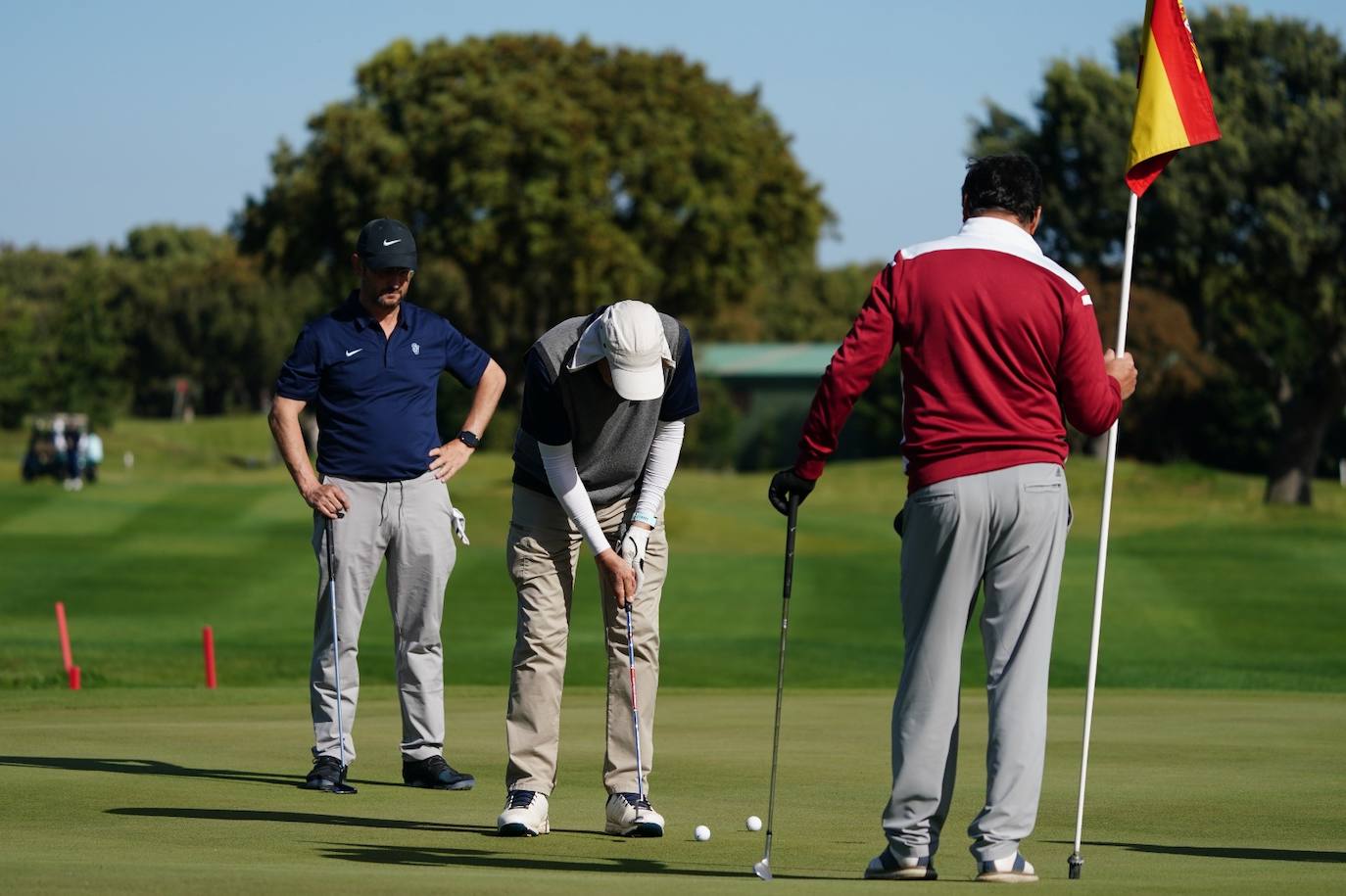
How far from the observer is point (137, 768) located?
8859 mm

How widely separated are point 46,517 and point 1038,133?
79.4 ft

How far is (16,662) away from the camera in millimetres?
17406

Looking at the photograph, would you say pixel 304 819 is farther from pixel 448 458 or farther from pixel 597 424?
pixel 448 458

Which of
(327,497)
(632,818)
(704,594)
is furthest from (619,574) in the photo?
(704,594)

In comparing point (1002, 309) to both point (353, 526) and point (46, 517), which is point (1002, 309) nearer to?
point (353, 526)

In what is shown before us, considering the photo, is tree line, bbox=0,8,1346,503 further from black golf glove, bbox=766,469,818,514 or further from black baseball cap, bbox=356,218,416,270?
black golf glove, bbox=766,469,818,514

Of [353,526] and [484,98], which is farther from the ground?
[484,98]

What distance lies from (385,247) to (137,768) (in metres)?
2.52

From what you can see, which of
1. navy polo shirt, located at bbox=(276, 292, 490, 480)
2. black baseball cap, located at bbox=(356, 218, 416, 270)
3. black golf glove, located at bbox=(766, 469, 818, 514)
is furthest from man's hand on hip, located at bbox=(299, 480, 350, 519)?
black golf glove, located at bbox=(766, 469, 818, 514)

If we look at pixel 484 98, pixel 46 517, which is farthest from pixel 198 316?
pixel 46 517

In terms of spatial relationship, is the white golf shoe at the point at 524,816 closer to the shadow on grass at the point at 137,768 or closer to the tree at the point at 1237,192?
the shadow on grass at the point at 137,768

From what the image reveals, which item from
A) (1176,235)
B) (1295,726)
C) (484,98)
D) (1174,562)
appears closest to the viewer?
(1295,726)

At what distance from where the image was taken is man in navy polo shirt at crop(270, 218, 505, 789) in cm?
869

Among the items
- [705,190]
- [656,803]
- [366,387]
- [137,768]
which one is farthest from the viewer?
[705,190]
